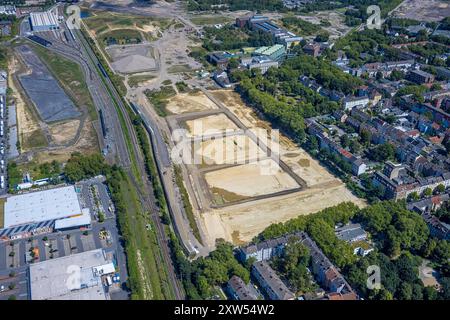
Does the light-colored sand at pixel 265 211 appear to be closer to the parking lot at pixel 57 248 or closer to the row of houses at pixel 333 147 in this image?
the row of houses at pixel 333 147

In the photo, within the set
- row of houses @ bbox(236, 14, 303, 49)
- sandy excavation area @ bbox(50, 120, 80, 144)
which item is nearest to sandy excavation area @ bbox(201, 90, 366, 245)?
sandy excavation area @ bbox(50, 120, 80, 144)

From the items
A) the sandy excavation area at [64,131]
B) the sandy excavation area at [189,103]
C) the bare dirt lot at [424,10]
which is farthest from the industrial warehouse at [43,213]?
the bare dirt lot at [424,10]

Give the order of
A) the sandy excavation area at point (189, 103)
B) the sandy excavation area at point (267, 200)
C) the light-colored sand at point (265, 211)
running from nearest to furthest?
1. the light-colored sand at point (265, 211)
2. the sandy excavation area at point (267, 200)
3. the sandy excavation area at point (189, 103)

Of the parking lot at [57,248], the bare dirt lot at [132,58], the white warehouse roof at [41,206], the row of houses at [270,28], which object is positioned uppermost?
the row of houses at [270,28]

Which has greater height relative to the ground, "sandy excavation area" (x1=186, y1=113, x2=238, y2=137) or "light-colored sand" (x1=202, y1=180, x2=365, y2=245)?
"sandy excavation area" (x1=186, y1=113, x2=238, y2=137)

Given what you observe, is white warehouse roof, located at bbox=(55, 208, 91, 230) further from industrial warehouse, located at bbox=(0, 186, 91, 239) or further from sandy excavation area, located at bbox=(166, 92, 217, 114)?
sandy excavation area, located at bbox=(166, 92, 217, 114)

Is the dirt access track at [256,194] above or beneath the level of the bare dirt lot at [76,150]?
beneath
